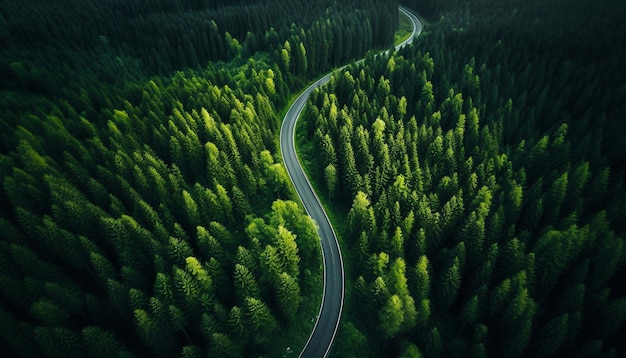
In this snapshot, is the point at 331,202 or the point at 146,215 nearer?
the point at 146,215

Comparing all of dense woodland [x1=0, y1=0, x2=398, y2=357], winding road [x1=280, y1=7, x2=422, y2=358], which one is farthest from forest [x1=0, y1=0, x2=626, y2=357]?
winding road [x1=280, y1=7, x2=422, y2=358]

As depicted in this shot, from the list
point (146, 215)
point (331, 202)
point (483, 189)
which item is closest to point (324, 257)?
point (331, 202)

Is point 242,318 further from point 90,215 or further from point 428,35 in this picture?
point 428,35

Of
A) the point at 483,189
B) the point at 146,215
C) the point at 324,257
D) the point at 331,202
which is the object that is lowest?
the point at 324,257

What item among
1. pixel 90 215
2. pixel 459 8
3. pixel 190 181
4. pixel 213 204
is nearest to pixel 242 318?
pixel 213 204

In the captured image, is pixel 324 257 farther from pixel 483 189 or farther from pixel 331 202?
pixel 483 189

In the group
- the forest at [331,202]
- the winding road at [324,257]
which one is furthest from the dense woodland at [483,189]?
the winding road at [324,257]
